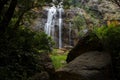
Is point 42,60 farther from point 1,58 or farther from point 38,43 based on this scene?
Answer: point 1,58

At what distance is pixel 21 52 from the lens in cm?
880

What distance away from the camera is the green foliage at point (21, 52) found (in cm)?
793

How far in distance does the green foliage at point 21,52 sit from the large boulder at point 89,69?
111 centimetres

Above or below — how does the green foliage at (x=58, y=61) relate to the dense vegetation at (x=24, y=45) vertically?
below

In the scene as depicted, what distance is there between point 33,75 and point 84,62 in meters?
1.77

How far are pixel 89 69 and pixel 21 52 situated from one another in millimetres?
2337

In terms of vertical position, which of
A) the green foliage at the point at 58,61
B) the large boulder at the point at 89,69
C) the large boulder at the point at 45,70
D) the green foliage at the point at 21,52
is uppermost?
the green foliage at the point at 21,52

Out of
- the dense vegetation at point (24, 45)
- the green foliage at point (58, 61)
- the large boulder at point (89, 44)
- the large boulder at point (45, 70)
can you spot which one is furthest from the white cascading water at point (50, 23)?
the dense vegetation at point (24, 45)

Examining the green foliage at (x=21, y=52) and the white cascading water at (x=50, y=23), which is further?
the white cascading water at (x=50, y=23)

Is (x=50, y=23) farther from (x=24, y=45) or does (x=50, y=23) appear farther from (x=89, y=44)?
(x=24, y=45)

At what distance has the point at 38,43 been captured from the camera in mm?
10031

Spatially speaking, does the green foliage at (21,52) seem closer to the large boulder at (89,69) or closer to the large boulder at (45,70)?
the large boulder at (45,70)

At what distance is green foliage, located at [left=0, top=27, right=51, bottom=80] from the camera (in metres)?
7.93

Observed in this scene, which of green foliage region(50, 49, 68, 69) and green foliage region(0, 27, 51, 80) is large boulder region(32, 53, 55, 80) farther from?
green foliage region(50, 49, 68, 69)
